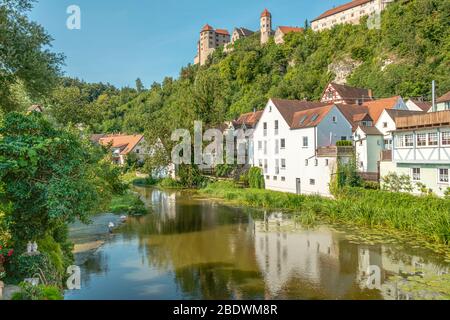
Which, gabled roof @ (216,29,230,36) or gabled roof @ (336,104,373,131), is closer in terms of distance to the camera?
gabled roof @ (336,104,373,131)

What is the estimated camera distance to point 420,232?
21.7 meters

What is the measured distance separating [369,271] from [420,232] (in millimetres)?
6990

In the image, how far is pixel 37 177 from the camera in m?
12.0

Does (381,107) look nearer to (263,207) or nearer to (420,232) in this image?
(263,207)

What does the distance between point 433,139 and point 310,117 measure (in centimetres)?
1446

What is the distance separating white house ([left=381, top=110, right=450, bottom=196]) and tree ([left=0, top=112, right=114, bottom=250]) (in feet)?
75.0

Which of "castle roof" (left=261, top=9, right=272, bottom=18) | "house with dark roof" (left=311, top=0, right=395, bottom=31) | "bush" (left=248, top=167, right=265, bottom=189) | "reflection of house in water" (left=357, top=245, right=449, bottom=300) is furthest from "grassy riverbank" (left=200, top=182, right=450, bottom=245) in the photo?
"castle roof" (left=261, top=9, right=272, bottom=18)

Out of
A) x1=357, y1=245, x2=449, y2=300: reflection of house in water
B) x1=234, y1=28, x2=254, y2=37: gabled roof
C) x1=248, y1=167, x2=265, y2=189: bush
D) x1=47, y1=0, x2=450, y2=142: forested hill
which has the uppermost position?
x1=234, y1=28, x2=254, y2=37: gabled roof

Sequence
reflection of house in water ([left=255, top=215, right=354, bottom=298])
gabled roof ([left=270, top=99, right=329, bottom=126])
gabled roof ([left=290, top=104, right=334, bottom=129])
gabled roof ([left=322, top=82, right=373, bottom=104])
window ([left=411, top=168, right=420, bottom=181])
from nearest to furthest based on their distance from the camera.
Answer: reflection of house in water ([left=255, top=215, right=354, bottom=298])
window ([left=411, top=168, right=420, bottom=181])
gabled roof ([left=290, top=104, right=334, bottom=129])
gabled roof ([left=270, top=99, right=329, bottom=126])
gabled roof ([left=322, top=82, right=373, bottom=104])

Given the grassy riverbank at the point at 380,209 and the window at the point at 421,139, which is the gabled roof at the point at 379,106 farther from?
the grassy riverbank at the point at 380,209

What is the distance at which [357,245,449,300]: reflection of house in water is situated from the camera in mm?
14680

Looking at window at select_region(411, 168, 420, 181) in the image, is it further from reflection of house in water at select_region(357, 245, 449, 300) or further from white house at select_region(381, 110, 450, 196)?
reflection of house in water at select_region(357, 245, 449, 300)
